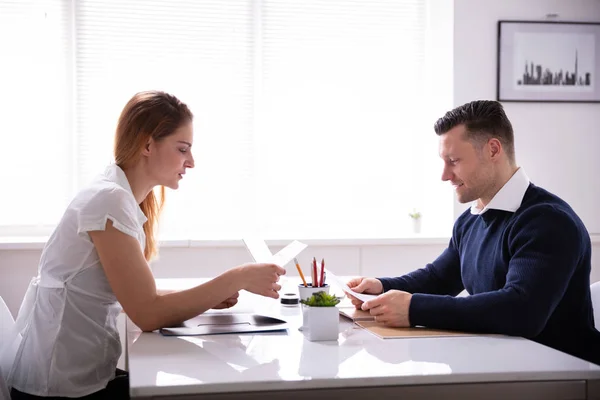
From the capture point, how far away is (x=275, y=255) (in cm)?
178

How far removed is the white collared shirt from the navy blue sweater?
0.72 meters

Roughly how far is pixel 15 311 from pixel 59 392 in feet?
6.36

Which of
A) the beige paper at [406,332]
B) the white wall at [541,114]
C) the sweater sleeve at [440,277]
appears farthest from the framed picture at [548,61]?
the beige paper at [406,332]

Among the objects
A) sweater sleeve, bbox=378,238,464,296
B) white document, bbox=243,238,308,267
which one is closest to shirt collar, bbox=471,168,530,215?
sweater sleeve, bbox=378,238,464,296

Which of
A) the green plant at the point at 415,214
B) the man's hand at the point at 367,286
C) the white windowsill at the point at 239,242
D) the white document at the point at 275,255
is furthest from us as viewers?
the green plant at the point at 415,214

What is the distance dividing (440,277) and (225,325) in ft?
2.70

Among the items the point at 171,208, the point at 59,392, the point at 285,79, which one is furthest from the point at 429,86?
the point at 59,392

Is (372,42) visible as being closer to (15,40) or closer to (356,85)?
(356,85)

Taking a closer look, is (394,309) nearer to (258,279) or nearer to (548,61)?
(258,279)

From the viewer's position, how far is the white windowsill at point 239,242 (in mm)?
3264

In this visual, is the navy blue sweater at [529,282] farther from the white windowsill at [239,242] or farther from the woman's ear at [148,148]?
the white windowsill at [239,242]

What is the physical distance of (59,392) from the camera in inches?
61.0

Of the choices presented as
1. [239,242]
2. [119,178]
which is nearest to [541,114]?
[239,242]

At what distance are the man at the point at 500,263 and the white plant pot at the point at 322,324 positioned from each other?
173 mm
